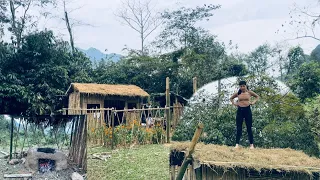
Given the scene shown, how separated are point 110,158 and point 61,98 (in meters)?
8.96

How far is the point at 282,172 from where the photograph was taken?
5.54m

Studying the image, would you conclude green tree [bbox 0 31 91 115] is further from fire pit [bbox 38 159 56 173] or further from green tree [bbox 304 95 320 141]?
green tree [bbox 304 95 320 141]

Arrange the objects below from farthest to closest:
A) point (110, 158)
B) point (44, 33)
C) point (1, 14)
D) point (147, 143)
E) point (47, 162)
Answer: point (1, 14), point (44, 33), point (147, 143), point (110, 158), point (47, 162)

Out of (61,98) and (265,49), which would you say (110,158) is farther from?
(265,49)

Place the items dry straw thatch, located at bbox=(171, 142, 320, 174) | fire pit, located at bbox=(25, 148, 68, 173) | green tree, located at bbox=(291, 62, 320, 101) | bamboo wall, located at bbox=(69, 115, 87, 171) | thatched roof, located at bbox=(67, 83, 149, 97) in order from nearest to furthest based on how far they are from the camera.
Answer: dry straw thatch, located at bbox=(171, 142, 320, 174), fire pit, located at bbox=(25, 148, 68, 173), bamboo wall, located at bbox=(69, 115, 87, 171), green tree, located at bbox=(291, 62, 320, 101), thatched roof, located at bbox=(67, 83, 149, 97)

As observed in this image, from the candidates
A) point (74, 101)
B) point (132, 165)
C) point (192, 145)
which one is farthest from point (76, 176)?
point (74, 101)

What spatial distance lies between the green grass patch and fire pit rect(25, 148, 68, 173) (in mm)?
701

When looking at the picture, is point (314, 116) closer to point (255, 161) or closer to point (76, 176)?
point (255, 161)

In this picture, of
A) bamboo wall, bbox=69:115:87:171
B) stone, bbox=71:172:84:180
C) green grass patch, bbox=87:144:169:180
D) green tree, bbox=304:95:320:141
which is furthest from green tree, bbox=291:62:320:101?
stone, bbox=71:172:84:180

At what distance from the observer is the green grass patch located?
8.82 meters

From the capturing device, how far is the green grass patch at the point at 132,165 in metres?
8.82

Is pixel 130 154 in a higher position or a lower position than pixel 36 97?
lower

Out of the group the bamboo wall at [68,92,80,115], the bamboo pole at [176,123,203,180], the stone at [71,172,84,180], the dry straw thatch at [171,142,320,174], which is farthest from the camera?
the bamboo wall at [68,92,80,115]

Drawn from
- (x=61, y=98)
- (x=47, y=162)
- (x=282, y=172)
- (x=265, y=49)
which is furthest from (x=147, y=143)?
(x=265, y=49)
